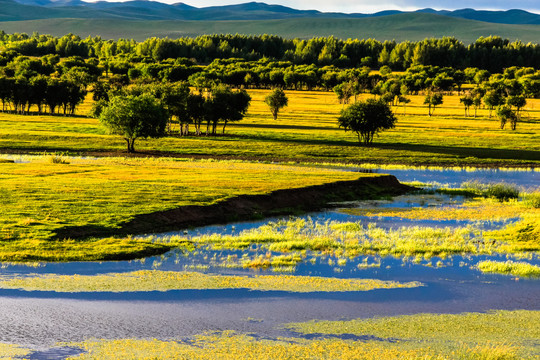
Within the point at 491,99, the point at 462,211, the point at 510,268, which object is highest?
the point at 491,99

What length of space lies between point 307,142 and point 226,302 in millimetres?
77701

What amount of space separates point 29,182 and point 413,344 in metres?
41.8

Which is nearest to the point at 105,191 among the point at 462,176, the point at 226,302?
the point at 226,302

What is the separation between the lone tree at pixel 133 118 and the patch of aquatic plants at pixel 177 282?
198 ft

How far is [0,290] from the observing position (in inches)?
1212

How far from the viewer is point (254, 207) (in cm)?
5481

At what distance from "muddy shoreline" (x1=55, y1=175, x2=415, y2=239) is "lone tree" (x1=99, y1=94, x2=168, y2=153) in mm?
35637

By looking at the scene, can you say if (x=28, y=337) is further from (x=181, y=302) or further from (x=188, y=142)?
(x=188, y=142)

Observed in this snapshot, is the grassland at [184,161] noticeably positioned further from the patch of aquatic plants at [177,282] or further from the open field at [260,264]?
the patch of aquatic plants at [177,282]

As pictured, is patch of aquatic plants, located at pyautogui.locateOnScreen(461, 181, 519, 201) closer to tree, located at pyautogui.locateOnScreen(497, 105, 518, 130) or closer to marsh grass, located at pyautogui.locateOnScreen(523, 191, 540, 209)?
marsh grass, located at pyautogui.locateOnScreen(523, 191, 540, 209)

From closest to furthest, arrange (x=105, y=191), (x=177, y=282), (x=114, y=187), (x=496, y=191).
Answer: (x=177, y=282), (x=105, y=191), (x=114, y=187), (x=496, y=191)

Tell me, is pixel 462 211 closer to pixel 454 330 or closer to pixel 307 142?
pixel 454 330

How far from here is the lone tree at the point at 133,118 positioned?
306 feet

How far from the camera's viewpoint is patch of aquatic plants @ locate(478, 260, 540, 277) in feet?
121
